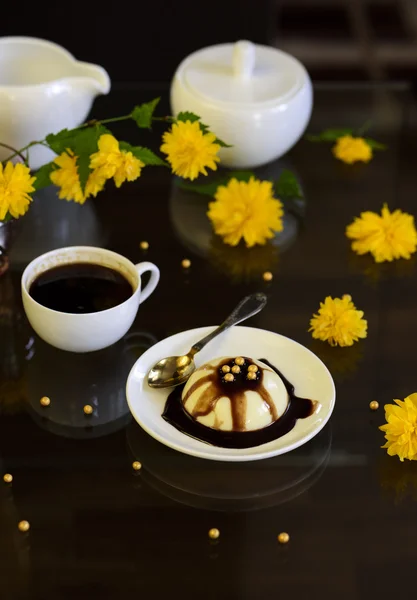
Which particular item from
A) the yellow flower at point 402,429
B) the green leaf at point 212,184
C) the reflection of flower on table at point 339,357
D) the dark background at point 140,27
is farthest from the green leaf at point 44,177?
the dark background at point 140,27

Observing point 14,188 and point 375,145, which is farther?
point 375,145

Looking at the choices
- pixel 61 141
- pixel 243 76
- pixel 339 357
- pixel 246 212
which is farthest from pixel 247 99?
pixel 339 357

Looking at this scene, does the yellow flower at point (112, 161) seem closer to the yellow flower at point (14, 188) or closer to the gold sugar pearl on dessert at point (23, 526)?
the yellow flower at point (14, 188)

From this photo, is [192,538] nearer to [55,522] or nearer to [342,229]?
[55,522]

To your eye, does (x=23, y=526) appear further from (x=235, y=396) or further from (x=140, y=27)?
(x=140, y=27)

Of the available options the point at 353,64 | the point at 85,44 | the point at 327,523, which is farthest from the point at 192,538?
the point at 353,64

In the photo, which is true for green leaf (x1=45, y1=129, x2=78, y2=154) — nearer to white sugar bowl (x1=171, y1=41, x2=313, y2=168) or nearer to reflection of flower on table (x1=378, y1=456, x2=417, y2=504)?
white sugar bowl (x1=171, y1=41, x2=313, y2=168)

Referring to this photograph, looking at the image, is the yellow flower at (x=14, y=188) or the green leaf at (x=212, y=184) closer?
the yellow flower at (x=14, y=188)

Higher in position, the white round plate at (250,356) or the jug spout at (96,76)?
the jug spout at (96,76)
